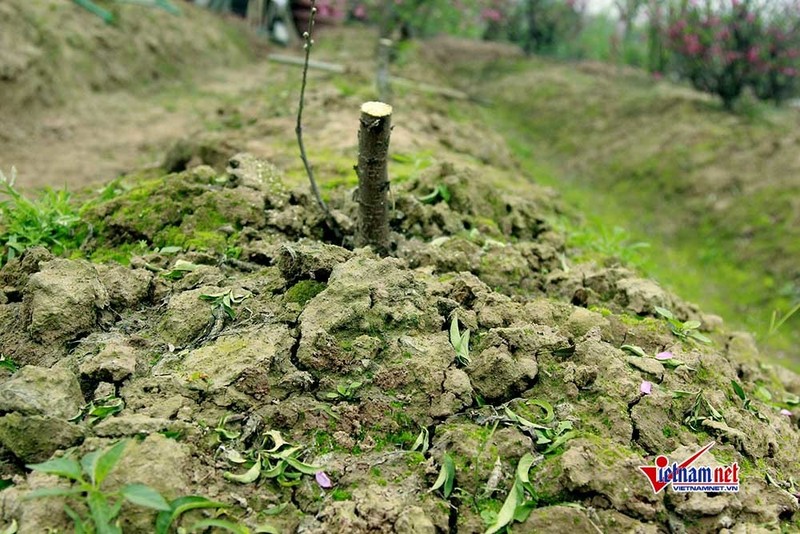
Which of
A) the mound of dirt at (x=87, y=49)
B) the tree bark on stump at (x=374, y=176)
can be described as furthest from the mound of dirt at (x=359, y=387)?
the mound of dirt at (x=87, y=49)

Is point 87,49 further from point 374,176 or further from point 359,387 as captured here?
point 359,387

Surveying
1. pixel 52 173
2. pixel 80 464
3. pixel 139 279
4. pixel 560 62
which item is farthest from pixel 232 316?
pixel 560 62

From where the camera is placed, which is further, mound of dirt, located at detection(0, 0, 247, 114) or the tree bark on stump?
mound of dirt, located at detection(0, 0, 247, 114)

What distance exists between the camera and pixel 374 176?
9.74ft

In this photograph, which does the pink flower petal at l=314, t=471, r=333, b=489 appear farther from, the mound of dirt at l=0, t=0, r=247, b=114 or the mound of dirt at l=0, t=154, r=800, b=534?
the mound of dirt at l=0, t=0, r=247, b=114

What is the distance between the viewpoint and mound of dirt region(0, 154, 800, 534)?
6.53ft

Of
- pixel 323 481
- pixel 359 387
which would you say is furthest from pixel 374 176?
pixel 323 481

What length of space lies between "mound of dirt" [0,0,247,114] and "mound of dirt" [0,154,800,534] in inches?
196

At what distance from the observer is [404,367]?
7.79 feet

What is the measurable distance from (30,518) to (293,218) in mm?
1830

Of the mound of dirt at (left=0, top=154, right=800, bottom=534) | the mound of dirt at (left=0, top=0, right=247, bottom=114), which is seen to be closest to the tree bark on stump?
the mound of dirt at (left=0, top=154, right=800, bottom=534)

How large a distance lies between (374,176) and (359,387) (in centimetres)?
100

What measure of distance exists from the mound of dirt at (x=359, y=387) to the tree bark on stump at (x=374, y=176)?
0.19 meters

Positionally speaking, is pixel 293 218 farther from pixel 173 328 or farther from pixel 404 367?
pixel 404 367
